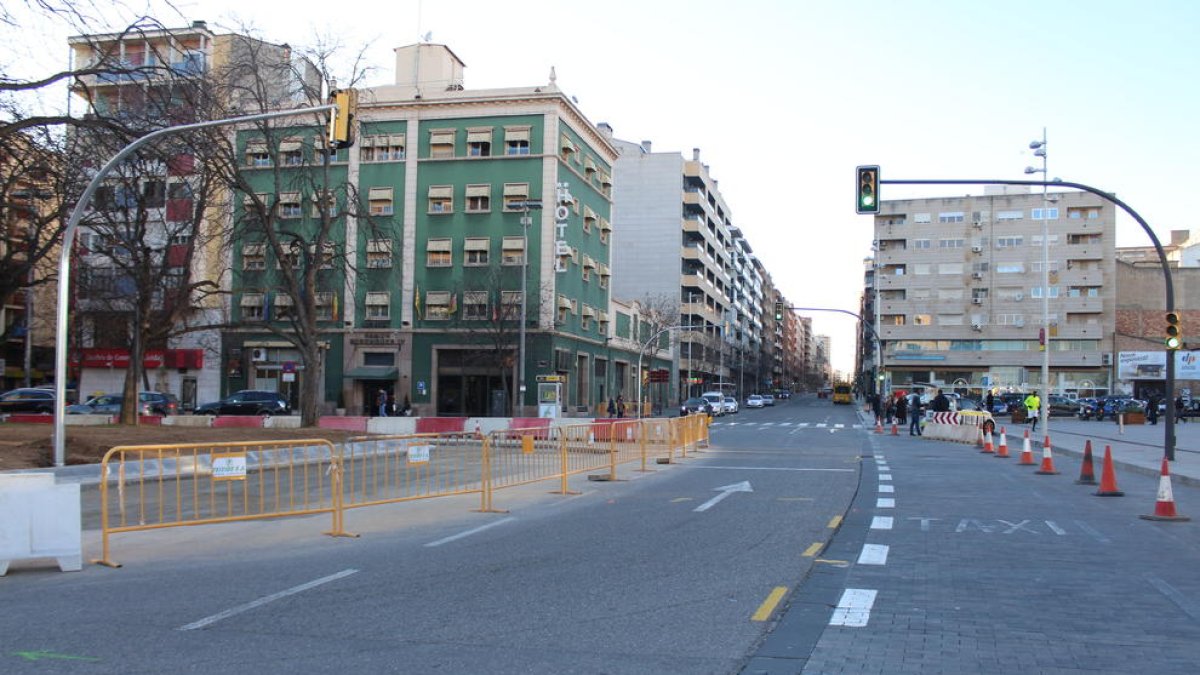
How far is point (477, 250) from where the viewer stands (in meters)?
51.6

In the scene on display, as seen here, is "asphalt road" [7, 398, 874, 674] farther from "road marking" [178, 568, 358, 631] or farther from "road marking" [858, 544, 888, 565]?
"road marking" [858, 544, 888, 565]

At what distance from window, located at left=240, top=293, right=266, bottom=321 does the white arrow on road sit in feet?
137

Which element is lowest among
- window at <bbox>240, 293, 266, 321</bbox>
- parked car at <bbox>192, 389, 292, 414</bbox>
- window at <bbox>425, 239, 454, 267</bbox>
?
parked car at <bbox>192, 389, 292, 414</bbox>

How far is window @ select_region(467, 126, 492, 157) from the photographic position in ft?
170

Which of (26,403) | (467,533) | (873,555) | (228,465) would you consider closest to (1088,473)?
(873,555)

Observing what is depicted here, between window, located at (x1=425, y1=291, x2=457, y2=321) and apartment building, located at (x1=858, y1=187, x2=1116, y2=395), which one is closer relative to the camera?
window, located at (x1=425, y1=291, x2=457, y2=321)

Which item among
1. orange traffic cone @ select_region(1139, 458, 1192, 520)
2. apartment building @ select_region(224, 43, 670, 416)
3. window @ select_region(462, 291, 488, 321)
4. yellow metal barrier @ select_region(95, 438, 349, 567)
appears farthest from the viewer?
apartment building @ select_region(224, 43, 670, 416)

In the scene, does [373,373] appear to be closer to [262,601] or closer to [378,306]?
[378,306]

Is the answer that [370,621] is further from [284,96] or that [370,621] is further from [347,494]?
[284,96]

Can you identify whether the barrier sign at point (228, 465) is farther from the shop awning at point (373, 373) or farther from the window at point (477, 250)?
the shop awning at point (373, 373)

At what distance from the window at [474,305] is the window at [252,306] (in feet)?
38.0

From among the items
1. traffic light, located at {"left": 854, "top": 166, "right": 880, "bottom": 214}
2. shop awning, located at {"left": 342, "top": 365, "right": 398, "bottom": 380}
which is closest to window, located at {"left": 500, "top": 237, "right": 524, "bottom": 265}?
shop awning, located at {"left": 342, "top": 365, "right": 398, "bottom": 380}

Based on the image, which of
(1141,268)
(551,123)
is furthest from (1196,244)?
(551,123)

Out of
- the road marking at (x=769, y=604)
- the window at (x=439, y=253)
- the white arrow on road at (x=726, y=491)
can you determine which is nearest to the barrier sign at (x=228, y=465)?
the white arrow on road at (x=726, y=491)
